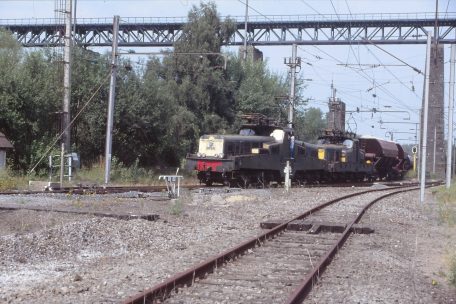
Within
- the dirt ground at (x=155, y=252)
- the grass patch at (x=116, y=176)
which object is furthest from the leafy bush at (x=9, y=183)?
the dirt ground at (x=155, y=252)

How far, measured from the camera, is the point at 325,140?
42.4 meters

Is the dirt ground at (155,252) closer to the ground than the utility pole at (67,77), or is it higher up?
closer to the ground

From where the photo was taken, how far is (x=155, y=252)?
10.9m

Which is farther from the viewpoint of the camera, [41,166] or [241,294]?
[41,166]

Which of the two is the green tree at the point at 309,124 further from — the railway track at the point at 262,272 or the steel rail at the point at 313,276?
the steel rail at the point at 313,276

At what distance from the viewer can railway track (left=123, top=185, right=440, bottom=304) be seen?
24.3 feet

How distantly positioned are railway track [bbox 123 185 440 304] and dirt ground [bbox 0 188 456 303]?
0.33 meters

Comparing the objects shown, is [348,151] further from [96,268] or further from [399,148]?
[96,268]

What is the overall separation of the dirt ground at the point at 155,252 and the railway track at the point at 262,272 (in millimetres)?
332

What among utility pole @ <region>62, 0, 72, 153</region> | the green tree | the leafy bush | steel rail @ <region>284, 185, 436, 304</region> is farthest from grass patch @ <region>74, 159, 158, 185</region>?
the green tree

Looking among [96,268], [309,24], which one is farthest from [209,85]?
[96,268]

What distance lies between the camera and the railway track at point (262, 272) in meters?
7.40

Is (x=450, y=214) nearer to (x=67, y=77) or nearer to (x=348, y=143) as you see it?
(x=67, y=77)

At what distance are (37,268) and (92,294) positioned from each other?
83.1 inches
